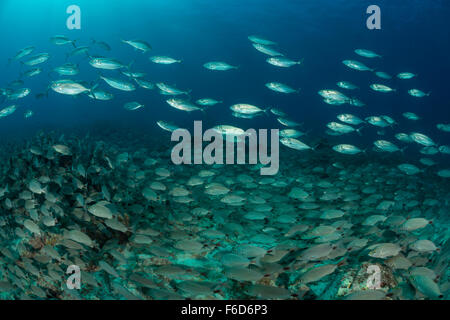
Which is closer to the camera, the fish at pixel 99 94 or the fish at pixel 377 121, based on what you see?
the fish at pixel 99 94

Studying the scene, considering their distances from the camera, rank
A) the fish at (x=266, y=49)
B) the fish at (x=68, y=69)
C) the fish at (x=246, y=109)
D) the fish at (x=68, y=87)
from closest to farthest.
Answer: the fish at (x=68, y=87) → the fish at (x=246, y=109) → the fish at (x=68, y=69) → the fish at (x=266, y=49)

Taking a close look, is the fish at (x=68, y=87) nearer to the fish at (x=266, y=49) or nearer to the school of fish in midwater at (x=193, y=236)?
the school of fish in midwater at (x=193, y=236)

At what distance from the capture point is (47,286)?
401 centimetres

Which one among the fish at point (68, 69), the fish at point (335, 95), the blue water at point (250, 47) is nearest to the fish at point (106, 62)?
the fish at point (68, 69)

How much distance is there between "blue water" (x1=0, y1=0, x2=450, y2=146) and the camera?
36594mm

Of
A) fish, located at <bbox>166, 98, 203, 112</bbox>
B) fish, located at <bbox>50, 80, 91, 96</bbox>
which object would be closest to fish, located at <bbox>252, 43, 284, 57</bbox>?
fish, located at <bbox>166, 98, 203, 112</bbox>

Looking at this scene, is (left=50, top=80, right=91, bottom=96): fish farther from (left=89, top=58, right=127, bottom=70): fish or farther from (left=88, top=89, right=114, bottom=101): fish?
(left=89, top=58, right=127, bottom=70): fish

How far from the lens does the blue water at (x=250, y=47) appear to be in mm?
36594

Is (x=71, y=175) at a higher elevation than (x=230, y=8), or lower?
lower

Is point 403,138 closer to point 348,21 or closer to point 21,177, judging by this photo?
point 21,177

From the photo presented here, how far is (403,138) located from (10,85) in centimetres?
1200

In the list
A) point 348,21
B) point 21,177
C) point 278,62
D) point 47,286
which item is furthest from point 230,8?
point 47,286

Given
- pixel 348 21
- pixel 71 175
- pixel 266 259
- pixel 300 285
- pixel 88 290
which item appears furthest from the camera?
pixel 348 21

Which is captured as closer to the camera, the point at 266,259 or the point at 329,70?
the point at 266,259
